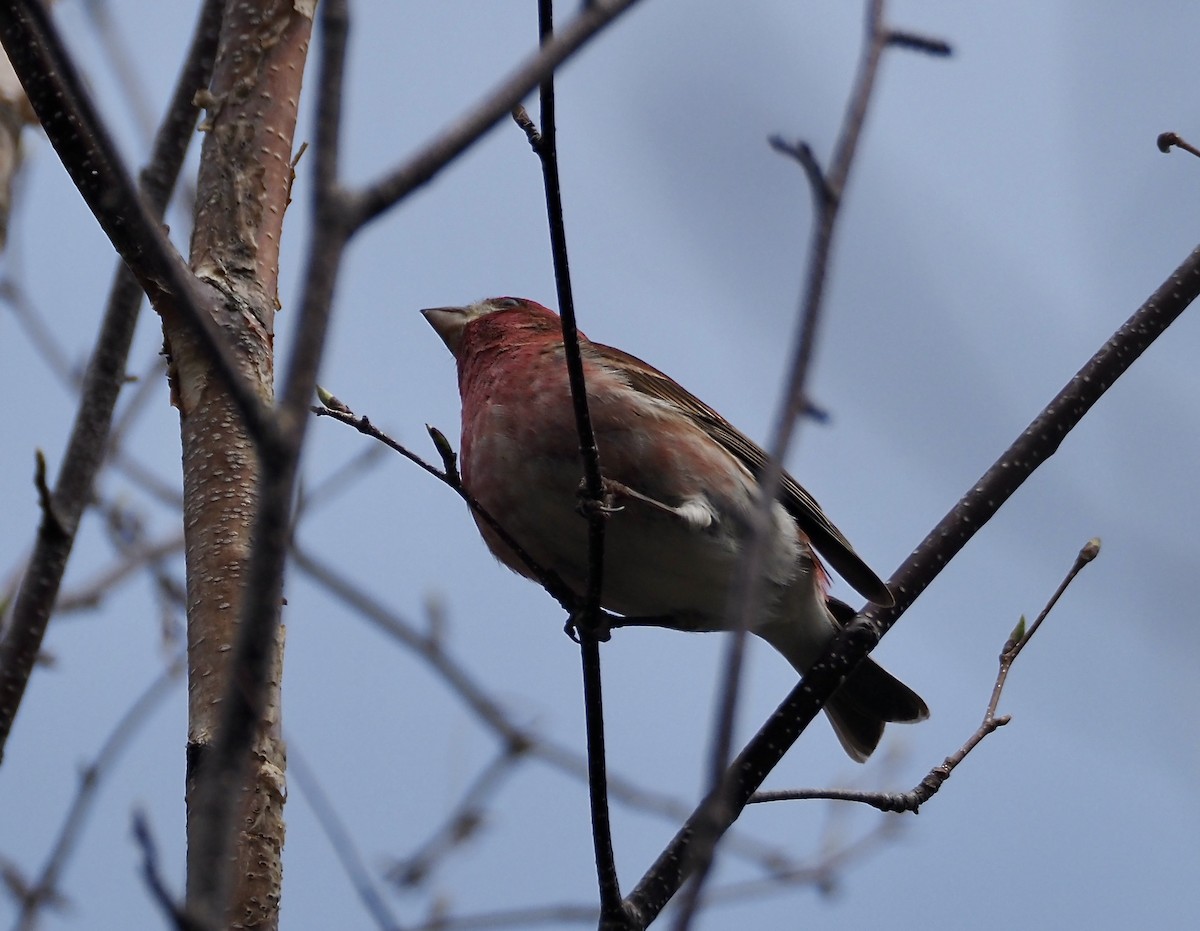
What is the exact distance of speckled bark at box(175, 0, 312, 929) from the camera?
3.38 metres

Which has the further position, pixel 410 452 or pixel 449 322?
pixel 449 322

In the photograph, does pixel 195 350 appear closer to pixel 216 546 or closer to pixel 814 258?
pixel 216 546

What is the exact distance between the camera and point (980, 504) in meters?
4.45

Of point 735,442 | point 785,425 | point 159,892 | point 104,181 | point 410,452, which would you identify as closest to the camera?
point 159,892

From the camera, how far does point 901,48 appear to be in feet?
8.18

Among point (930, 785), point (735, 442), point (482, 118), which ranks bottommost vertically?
point (930, 785)

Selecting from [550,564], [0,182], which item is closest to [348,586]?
[550,564]

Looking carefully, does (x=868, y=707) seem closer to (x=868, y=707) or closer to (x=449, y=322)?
(x=868, y=707)

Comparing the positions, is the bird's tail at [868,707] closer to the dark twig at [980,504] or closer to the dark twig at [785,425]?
the dark twig at [980,504]

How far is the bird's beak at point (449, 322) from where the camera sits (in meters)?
6.08

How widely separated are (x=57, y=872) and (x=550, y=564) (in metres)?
1.94

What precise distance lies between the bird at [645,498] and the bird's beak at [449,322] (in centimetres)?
41

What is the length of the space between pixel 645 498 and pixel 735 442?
3.58ft

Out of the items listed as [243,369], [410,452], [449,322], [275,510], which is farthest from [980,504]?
[275,510]
